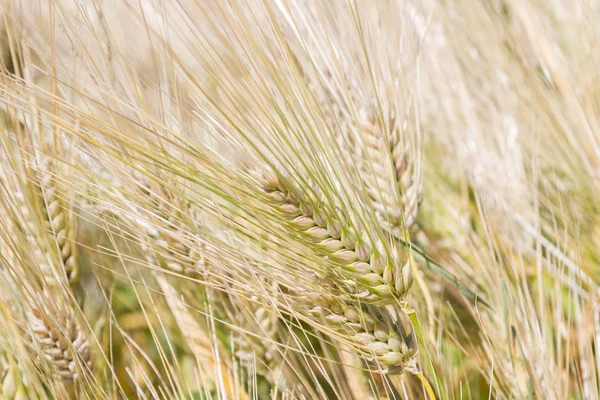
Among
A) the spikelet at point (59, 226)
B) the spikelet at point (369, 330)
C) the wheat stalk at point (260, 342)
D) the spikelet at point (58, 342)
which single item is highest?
the spikelet at point (59, 226)

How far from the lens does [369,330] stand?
1.45 ft

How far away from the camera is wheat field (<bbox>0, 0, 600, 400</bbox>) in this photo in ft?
1.32

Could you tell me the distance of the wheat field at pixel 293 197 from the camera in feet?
1.32

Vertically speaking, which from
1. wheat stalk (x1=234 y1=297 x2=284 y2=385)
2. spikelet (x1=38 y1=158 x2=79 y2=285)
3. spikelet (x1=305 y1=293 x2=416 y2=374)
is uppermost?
spikelet (x1=38 y1=158 x2=79 y2=285)

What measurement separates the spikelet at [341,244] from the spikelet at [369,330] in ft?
0.10

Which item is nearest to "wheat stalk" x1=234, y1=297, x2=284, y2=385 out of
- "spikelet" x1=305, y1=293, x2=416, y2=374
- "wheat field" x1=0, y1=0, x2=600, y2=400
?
"wheat field" x1=0, y1=0, x2=600, y2=400

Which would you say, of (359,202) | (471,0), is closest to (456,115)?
(471,0)

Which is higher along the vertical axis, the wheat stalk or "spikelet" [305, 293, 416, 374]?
"spikelet" [305, 293, 416, 374]

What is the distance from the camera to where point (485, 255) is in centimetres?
61

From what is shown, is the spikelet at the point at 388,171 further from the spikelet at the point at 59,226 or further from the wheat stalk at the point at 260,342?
the spikelet at the point at 59,226

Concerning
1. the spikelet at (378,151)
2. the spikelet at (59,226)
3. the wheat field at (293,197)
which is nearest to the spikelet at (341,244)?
the wheat field at (293,197)

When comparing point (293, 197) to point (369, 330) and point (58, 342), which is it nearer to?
point (369, 330)

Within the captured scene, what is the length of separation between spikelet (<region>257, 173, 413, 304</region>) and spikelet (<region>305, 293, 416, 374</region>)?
0.03 m

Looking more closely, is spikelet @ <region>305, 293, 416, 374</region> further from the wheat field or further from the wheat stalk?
the wheat stalk
